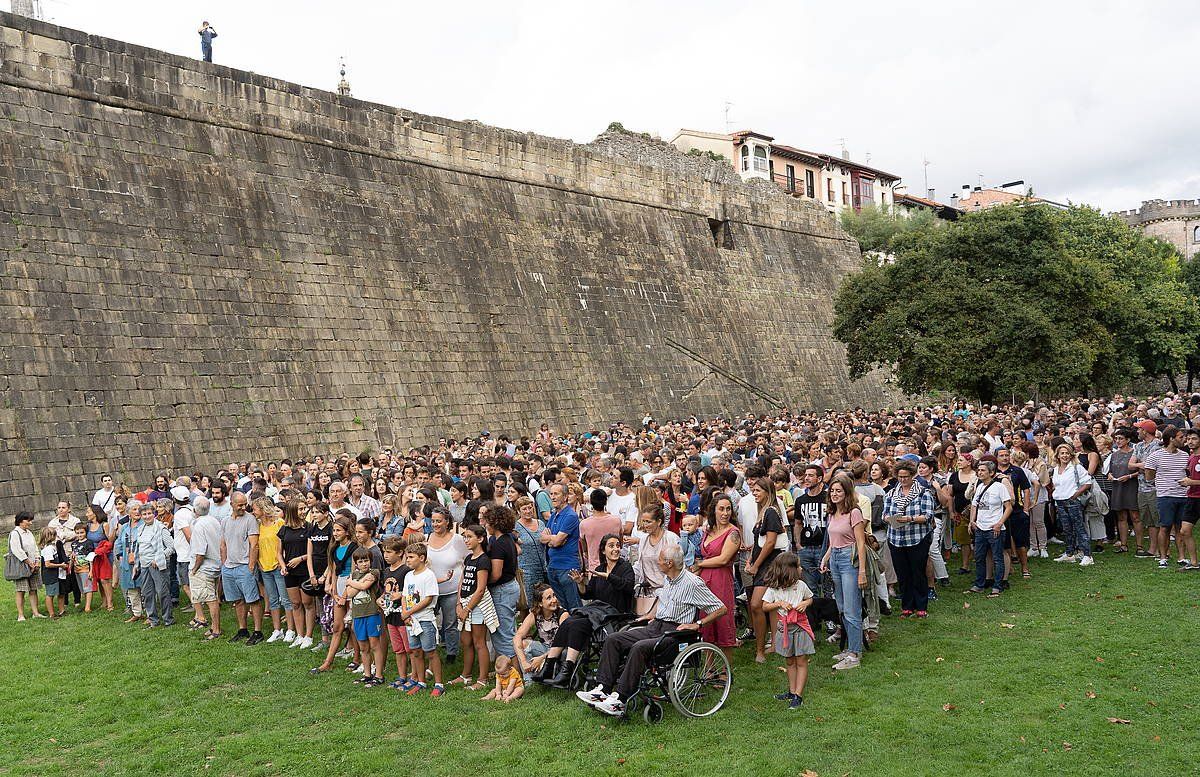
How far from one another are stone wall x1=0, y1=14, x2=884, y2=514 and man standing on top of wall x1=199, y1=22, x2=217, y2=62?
206 cm

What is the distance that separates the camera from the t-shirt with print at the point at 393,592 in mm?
8117

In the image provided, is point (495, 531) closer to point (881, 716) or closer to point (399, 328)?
point (881, 716)

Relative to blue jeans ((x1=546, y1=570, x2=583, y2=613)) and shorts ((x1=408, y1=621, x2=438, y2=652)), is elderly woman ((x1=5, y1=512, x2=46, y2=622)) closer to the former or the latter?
shorts ((x1=408, y1=621, x2=438, y2=652))

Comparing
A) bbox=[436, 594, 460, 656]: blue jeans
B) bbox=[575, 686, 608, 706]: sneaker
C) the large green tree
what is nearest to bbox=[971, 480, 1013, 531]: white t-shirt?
bbox=[575, 686, 608, 706]: sneaker

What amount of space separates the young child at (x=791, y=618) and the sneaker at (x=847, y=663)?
85 cm

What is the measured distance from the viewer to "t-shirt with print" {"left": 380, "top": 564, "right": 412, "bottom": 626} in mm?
8117

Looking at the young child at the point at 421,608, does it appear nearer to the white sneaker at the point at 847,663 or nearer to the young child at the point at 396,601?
the young child at the point at 396,601

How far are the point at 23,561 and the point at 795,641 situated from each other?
9347 mm

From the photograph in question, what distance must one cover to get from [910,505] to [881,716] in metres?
2.93

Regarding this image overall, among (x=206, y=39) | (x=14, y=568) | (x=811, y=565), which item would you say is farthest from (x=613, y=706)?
(x=206, y=39)

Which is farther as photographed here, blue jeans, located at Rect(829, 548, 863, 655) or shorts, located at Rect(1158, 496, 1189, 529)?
shorts, located at Rect(1158, 496, 1189, 529)

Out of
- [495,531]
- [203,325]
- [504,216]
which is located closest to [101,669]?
[495,531]

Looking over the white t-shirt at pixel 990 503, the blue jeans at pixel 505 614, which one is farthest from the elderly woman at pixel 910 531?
the blue jeans at pixel 505 614

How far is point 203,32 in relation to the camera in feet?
71.7
